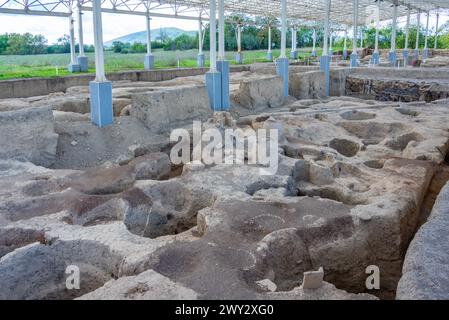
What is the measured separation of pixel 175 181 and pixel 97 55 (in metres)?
4.81

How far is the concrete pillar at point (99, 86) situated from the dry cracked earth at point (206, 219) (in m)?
0.41

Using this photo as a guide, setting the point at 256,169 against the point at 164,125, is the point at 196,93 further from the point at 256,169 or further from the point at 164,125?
the point at 256,169

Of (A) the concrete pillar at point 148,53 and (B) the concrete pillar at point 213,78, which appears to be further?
(A) the concrete pillar at point 148,53

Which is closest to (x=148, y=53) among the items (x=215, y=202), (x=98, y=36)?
(x=98, y=36)

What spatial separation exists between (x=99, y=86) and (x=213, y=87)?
436 centimetres

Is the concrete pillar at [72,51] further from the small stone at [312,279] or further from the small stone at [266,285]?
the small stone at [312,279]

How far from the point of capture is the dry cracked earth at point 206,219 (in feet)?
15.7

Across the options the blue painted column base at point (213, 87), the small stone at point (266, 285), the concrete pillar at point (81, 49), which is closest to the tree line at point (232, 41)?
the concrete pillar at point (81, 49)

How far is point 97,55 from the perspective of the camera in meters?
10.8

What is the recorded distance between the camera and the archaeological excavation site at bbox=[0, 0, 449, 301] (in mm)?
4625

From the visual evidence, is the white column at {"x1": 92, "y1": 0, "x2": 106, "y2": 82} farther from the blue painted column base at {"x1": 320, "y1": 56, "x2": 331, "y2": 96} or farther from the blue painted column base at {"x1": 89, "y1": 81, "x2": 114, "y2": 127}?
the blue painted column base at {"x1": 320, "y1": 56, "x2": 331, "y2": 96}

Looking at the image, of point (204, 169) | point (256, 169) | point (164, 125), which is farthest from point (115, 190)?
point (164, 125)

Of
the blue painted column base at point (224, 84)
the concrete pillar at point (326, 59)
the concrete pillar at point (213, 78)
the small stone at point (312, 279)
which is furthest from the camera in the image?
the concrete pillar at point (326, 59)

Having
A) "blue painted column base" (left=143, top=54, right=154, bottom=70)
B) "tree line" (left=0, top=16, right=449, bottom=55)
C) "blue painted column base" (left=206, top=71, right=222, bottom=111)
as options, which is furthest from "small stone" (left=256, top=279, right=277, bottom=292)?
"tree line" (left=0, top=16, right=449, bottom=55)
